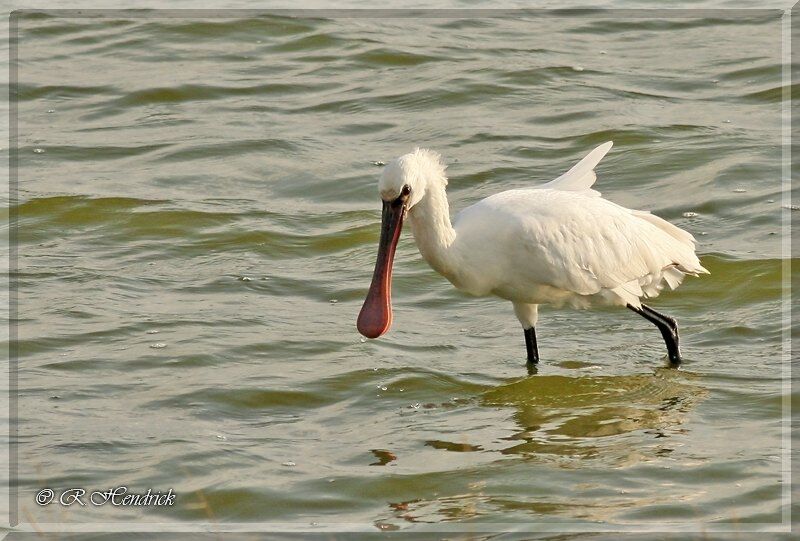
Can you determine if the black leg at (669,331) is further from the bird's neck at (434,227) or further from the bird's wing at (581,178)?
the bird's neck at (434,227)

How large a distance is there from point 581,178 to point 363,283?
2.13 m

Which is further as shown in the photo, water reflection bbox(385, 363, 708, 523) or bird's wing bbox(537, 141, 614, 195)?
bird's wing bbox(537, 141, 614, 195)

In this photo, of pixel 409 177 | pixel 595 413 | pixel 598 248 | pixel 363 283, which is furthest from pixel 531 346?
pixel 363 283

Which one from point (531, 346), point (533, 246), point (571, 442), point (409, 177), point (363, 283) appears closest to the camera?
point (571, 442)

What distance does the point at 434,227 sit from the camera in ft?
27.5

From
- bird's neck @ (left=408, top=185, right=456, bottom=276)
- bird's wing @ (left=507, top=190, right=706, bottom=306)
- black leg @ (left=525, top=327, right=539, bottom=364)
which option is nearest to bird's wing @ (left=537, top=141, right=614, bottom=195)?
bird's wing @ (left=507, top=190, right=706, bottom=306)

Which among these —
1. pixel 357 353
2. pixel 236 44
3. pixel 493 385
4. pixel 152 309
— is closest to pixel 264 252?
pixel 152 309

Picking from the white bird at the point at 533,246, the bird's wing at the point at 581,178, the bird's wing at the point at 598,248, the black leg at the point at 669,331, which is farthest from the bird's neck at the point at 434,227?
the black leg at the point at 669,331

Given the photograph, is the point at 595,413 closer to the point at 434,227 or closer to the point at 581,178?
the point at 434,227

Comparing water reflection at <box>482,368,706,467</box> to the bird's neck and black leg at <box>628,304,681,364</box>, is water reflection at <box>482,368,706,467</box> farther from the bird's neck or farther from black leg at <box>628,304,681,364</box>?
the bird's neck

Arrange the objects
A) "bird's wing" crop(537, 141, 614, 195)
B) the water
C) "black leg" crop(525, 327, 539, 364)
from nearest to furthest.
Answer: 1. the water
2. "black leg" crop(525, 327, 539, 364)
3. "bird's wing" crop(537, 141, 614, 195)

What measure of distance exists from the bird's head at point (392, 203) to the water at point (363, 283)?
0.47 m

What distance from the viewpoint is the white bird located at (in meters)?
8.34

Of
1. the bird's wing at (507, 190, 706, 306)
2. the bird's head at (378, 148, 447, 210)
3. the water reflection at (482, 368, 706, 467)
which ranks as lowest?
the water reflection at (482, 368, 706, 467)
